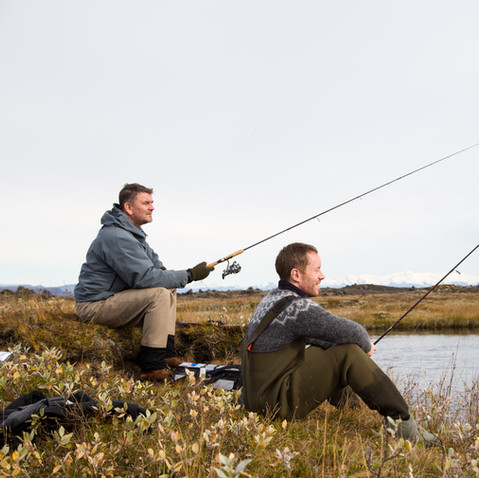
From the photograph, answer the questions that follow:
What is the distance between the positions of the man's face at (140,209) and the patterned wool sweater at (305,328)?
112 inches

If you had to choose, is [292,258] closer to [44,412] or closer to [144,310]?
[44,412]

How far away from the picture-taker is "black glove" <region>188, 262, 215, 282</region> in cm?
586

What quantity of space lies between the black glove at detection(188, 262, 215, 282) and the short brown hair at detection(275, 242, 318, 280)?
228cm

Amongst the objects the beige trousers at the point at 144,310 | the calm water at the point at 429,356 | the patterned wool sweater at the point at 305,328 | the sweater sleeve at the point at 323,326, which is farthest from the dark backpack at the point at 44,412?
the calm water at the point at 429,356

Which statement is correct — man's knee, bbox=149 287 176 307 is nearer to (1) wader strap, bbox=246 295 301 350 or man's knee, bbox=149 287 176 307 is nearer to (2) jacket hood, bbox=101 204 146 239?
(2) jacket hood, bbox=101 204 146 239

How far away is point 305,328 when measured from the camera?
3.32m

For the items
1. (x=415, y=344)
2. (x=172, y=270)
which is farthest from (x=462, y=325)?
(x=172, y=270)

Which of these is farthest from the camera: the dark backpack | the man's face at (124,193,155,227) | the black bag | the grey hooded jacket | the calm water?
the calm water

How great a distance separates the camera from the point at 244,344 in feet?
11.8

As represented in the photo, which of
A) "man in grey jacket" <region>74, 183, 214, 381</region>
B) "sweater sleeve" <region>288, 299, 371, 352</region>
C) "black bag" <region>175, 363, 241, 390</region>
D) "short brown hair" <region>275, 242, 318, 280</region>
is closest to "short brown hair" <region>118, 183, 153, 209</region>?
"man in grey jacket" <region>74, 183, 214, 381</region>

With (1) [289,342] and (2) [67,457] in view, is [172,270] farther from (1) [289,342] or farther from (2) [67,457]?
(2) [67,457]

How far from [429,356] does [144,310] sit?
9.96 meters

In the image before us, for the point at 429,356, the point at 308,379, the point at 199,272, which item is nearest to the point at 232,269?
the point at 199,272

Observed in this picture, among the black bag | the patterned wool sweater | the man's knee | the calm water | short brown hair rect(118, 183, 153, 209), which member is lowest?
the calm water
